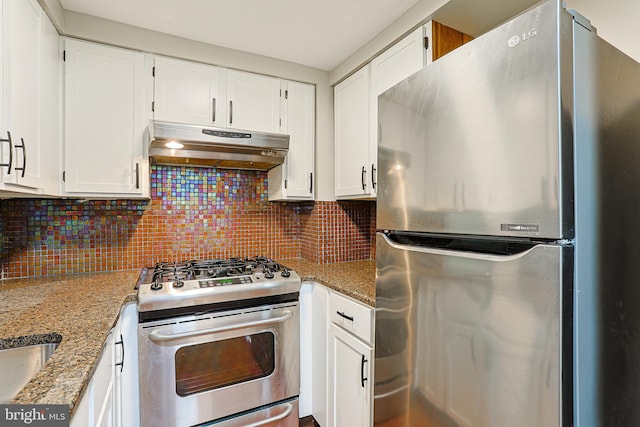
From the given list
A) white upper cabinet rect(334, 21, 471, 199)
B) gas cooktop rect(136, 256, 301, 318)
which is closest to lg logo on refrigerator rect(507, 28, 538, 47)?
white upper cabinet rect(334, 21, 471, 199)

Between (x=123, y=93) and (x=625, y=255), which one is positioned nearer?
(x=625, y=255)

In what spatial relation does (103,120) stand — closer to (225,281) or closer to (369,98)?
(225,281)

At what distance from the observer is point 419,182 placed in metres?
1.05

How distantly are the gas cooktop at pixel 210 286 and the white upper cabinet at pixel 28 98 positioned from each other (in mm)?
648

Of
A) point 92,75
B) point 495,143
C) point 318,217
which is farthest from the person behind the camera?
point 318,217

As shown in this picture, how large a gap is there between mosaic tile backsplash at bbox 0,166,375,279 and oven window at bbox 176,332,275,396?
77 cm

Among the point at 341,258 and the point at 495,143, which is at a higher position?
the point at 495,143

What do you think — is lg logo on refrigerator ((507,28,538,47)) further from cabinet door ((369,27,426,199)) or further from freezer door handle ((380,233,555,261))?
cabinet door ((369,27,426,199))

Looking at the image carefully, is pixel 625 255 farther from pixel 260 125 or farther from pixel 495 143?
pixel 260 125

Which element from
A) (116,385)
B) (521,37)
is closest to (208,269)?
(116,385)

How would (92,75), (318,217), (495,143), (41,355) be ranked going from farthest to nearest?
(318,217), (92,75), (41,355), (495,143)

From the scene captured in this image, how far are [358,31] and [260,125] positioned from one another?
2.66 feet

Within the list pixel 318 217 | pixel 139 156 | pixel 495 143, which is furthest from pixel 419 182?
pixel 139 156

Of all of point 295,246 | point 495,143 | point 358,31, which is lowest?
point 295,246
